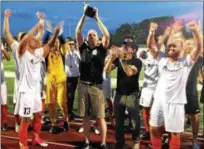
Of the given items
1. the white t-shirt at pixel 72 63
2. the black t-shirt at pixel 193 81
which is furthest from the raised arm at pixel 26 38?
the black t-shirt at pixel 193 81

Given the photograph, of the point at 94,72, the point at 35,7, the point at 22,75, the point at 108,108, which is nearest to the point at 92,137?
the point at 108,108

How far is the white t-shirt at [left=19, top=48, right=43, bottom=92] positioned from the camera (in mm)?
3809

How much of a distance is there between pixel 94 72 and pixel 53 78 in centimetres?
37

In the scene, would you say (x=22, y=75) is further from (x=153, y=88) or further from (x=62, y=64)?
(x=153, y=88)

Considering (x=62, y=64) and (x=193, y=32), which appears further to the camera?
(x=62, y=64)

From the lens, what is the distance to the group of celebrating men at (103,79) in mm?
3531

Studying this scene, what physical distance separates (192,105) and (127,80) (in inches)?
21.0

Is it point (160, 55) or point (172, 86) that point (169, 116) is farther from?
point (160, 55)

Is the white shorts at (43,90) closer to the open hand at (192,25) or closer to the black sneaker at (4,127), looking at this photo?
the black sneaker at (4,127)

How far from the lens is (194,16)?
3.47 metres

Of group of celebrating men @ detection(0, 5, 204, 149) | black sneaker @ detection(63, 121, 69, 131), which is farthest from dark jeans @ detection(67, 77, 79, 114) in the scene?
black sneaker @ detection(63, 121, 69, 131)

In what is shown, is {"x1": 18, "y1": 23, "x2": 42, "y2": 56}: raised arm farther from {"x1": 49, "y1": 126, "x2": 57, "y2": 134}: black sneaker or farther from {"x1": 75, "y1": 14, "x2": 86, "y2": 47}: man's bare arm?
{"x1": 49, "y1": 126, "x2": 57, "y2": 134}: black sneaker

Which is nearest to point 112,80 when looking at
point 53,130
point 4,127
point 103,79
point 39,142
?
point 103,79

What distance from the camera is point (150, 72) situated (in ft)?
11.9
